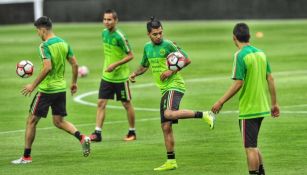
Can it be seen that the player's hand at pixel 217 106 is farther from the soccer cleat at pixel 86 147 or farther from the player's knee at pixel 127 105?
the player's knee at pixel 127 105

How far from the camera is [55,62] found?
1752 cm

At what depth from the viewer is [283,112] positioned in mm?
23078

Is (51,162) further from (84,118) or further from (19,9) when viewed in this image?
(19,9)

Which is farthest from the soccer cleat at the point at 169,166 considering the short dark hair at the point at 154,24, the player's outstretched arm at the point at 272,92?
the player's outstretched arm at the point at 272,92

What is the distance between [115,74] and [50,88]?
3.06 meters

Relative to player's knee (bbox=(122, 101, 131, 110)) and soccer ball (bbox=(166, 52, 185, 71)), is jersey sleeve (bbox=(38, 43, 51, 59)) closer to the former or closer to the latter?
soccer ball (bbox=(166, 52, 185, 71))

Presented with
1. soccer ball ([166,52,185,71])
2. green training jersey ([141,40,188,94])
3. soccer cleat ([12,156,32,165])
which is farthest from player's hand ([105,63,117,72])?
soccer ball ([166,52,185,71])

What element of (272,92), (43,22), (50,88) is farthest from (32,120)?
(272,92)

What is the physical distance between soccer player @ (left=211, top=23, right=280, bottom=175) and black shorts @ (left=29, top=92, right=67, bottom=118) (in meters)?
4.22

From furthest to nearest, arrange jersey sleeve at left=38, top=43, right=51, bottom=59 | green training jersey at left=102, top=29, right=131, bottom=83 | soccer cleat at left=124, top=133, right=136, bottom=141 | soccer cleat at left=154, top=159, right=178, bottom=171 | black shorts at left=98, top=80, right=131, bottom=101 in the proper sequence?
black shorts at left=98, top=80, right=131, bottom=101, green training jersey at left=102, top=29, right=131, bottom=83, soccer cleat at left=124, top=133, right=136, bottom=141, jersey sleeve at left=38, top=43, right=51, bottom=59, soccer cleat at left=154, top=159, right=178, bottom=171

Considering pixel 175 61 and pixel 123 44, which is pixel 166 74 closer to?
pixel 175 61

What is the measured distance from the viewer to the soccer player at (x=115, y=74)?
66.1ft

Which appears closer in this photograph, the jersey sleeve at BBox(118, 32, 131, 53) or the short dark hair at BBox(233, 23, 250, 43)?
the short dark hair at BBox(233, 23, 250, 43)

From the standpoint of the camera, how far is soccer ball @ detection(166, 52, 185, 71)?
16.6 m
